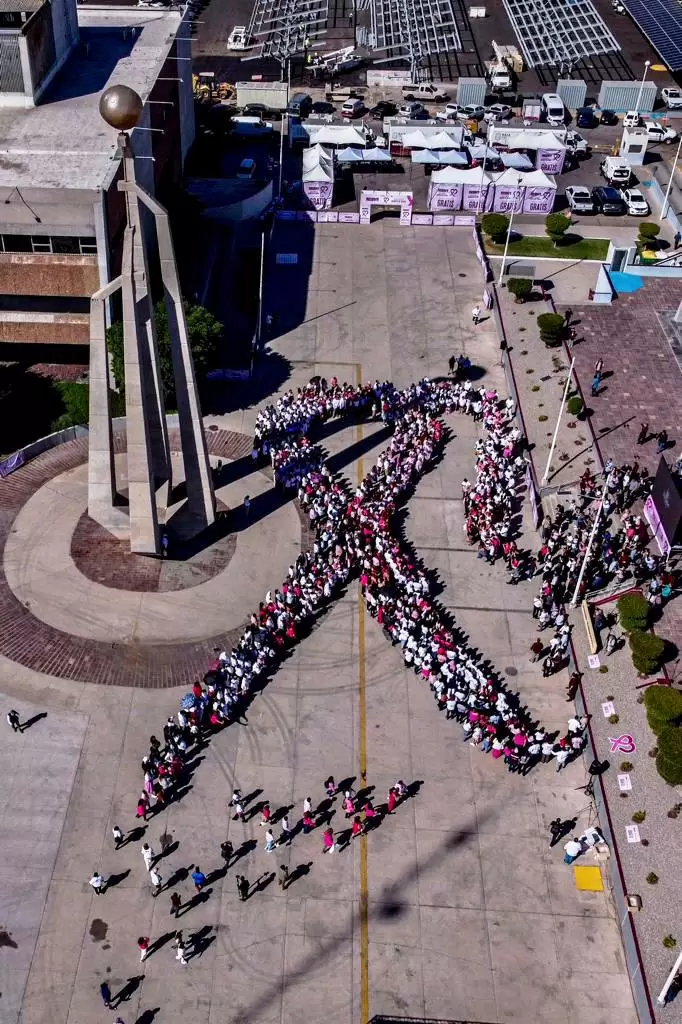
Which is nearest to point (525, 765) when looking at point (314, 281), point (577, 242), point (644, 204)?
point (314, 281)

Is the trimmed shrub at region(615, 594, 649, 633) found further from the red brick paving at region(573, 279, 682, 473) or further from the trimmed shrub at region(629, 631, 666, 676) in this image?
the red brick paving at region(573, 279, 682, 473)

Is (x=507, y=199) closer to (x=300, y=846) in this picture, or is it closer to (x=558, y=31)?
(x=558, y=31)

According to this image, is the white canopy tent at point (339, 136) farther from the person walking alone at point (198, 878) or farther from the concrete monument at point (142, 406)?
the person walking alone at point (198, 878)

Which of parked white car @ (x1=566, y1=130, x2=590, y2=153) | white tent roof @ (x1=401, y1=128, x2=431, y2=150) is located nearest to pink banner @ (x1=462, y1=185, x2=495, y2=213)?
white tent roof @ (x1=401, y1=128, x2=431, y2=150)

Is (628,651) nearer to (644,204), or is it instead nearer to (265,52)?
(644,204)

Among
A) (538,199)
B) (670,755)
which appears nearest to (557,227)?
Answer: (538,199)

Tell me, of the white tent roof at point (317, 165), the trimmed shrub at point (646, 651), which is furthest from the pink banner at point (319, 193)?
the trimmed shrub at point (646, 651)
